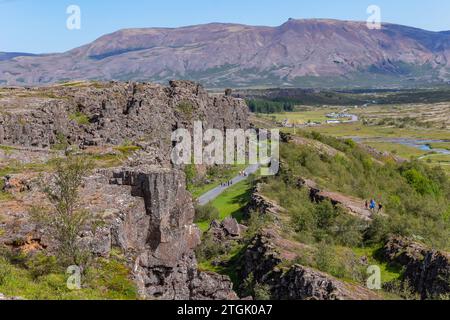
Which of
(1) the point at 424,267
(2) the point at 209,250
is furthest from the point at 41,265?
(1) the point at 424,267

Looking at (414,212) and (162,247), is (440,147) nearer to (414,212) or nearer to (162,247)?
(414,212)

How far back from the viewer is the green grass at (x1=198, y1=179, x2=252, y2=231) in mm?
67375

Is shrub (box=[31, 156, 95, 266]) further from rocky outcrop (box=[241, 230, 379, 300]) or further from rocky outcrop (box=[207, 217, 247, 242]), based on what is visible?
rocky outcrop (box=[207, 217, 247, 242])

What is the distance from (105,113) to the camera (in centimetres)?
7562

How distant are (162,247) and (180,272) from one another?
180cm

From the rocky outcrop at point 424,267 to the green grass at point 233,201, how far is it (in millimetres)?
24753

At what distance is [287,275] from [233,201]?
3919 cm

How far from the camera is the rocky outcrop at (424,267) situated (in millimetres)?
35406

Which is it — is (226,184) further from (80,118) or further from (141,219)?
(141,219)

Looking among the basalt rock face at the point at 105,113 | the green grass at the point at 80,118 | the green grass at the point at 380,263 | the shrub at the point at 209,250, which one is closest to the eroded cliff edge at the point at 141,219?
the basalt rock face at the point at 105,113

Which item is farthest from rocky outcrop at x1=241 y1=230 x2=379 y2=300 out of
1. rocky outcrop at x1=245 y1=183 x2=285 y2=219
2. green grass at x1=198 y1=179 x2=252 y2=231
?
green grass at x1=198 y1=179 x2=252 y2=231
